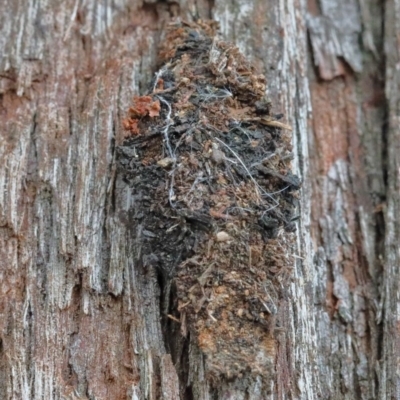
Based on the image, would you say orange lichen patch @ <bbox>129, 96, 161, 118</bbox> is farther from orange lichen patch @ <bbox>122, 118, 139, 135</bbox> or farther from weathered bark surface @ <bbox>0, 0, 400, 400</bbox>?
weathered bark surface @ <bbox>0, 0, 400, 400</bbox>

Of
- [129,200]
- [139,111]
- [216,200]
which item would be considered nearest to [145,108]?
[139,111]

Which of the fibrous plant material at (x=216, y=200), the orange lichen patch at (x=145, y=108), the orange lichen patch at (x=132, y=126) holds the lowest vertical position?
the fibrous plant material at (x=216, y=200)

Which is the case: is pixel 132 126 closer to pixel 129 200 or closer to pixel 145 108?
pixel 145 108

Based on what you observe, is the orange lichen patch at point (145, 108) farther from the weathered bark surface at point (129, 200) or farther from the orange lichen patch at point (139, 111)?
the weathered bark surface at point (129, 200)

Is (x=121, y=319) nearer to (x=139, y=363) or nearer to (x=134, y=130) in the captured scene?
(x=139, y=363)

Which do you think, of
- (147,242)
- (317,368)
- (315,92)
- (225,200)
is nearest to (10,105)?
(147,242)

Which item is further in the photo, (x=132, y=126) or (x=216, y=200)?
(x=132, y=126)

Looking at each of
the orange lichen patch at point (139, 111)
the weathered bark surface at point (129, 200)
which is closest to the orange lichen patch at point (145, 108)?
the orange lichen patch at point (139, 111)

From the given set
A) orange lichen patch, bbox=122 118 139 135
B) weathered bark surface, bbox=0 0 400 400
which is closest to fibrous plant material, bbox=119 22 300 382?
orange lichen patch, bbox=122 118 139 135
